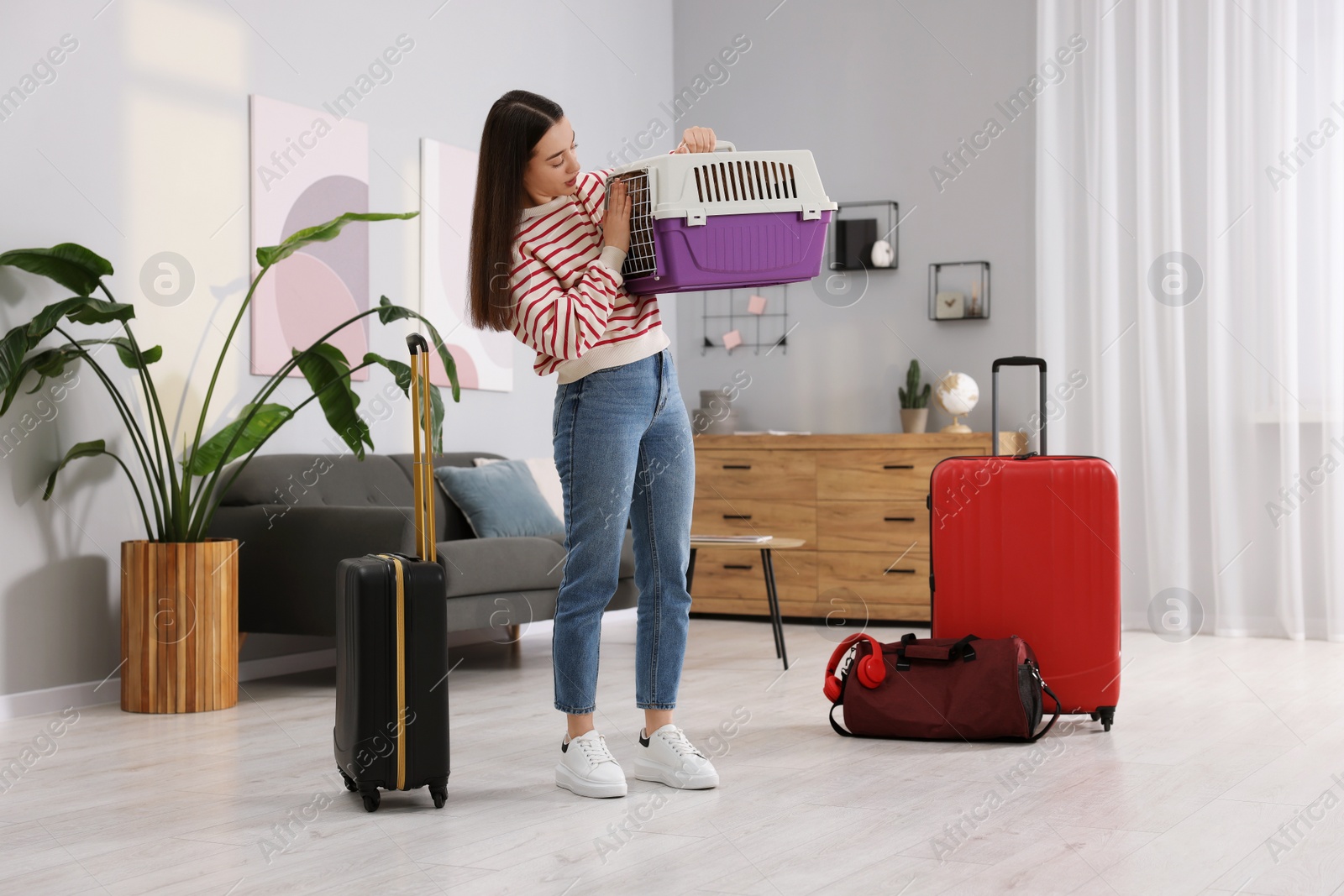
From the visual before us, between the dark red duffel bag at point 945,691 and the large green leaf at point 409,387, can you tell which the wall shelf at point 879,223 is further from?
the dark red duffel bag at point 945,691

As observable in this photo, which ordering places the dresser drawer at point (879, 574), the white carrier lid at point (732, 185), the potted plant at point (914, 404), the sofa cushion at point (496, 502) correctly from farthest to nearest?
1. the potted plant at point (914, 404)
2. the dresser drawer at point (879, 574)
3. the sofa cushion at point (496, 502)
4. the white carrier lid at point (732, 185)

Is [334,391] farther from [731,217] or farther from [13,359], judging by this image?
[731,217]

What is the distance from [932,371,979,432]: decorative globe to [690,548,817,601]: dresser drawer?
31.9 inches

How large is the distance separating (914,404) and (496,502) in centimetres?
200

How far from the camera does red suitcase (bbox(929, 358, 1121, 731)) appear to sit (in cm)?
287

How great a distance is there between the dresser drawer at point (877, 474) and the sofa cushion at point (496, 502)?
1348 mm

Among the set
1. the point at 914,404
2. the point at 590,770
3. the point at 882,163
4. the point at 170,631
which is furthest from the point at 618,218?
the point at 882,163

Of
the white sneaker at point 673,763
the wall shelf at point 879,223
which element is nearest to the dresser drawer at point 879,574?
the wall shelf at point 879,223

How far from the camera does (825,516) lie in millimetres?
5145

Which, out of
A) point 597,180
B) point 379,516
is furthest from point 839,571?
point 597,180

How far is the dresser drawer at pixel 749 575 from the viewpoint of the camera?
5168 millimetres

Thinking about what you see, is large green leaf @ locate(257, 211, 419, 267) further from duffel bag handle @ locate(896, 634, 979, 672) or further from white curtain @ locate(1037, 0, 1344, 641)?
white curtain @ locate(1037, 0, 1344, 641)

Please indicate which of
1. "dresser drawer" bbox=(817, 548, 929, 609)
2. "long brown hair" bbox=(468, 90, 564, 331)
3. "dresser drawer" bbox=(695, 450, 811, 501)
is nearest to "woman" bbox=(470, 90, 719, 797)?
"long brown hair" bbox=(468, 90, 564, 331)

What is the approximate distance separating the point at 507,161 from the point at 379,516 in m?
1.52
